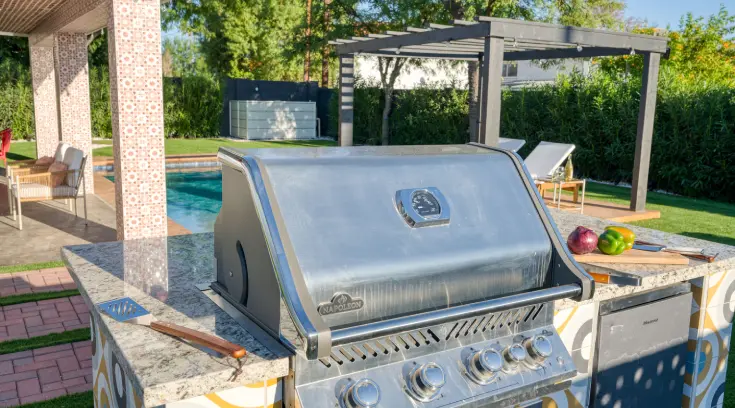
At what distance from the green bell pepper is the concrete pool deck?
18.6ft

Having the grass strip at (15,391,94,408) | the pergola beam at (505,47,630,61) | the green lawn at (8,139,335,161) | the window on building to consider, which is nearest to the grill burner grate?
the grass strip at (15,391,94,408)

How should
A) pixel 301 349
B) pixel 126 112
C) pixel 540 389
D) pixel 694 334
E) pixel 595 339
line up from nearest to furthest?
pixel 301 349 → pixel 540 389 → pixel 595 339 → pixel 694 334 → pixel 126 112

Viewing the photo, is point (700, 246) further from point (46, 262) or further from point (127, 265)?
point (46, 262)

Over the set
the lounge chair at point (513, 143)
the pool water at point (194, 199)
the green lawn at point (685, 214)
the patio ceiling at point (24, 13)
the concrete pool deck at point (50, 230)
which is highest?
the patio ceiling at point (24, 13)

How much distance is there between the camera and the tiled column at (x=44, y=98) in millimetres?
12234

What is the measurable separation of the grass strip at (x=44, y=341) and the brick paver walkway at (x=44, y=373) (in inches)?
1.7

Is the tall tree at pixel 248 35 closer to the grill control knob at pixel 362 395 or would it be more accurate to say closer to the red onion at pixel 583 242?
the red onion at pixel 583 242

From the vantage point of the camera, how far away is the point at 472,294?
1.93 metres

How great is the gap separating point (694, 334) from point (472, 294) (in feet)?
4.85

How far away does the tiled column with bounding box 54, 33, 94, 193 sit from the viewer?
33.7 feet

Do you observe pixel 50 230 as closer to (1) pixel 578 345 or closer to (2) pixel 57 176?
(2) pixel 57 176

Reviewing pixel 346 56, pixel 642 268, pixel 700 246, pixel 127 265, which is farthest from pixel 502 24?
pixel 127 265

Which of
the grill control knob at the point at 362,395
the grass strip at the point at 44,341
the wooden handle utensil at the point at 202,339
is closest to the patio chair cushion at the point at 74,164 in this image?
the grass strip at the point at 44,341

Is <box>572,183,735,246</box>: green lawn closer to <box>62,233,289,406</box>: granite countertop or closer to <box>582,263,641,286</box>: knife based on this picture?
<box>582,263,641,286</box>: knife
